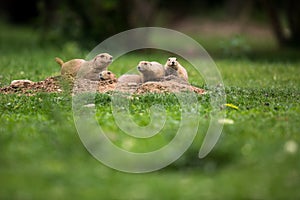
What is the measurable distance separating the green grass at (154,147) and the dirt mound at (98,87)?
34 centimetres

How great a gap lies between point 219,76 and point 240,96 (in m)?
Result: 2.17

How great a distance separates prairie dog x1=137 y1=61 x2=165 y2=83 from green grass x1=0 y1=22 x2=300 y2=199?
683 mm

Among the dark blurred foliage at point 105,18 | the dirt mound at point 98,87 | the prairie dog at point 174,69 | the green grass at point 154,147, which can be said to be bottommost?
the green grass at point 154,147

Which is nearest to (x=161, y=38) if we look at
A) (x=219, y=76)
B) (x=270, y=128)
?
(x=219, y=76)

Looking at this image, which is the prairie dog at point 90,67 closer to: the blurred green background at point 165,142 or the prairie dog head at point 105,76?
the prairie dog head at point 105,76

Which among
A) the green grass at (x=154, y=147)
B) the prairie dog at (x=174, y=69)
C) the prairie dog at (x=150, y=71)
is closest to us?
the green grass at (x=154, y=147)

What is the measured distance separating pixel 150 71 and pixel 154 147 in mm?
2612

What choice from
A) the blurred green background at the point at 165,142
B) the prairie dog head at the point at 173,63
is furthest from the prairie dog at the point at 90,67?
the prairie dog head at the point at 173,63

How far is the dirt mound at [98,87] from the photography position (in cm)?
765

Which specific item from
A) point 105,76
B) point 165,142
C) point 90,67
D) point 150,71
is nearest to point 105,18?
point 90,67

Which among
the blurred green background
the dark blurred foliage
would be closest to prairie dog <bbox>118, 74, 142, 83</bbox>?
the blurred green background

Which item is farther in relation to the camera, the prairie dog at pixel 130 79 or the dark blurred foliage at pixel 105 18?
the dark blurred foliage at pixel 105 18

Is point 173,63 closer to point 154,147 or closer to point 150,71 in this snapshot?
point 150,71

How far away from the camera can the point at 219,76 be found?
9.84 metres
